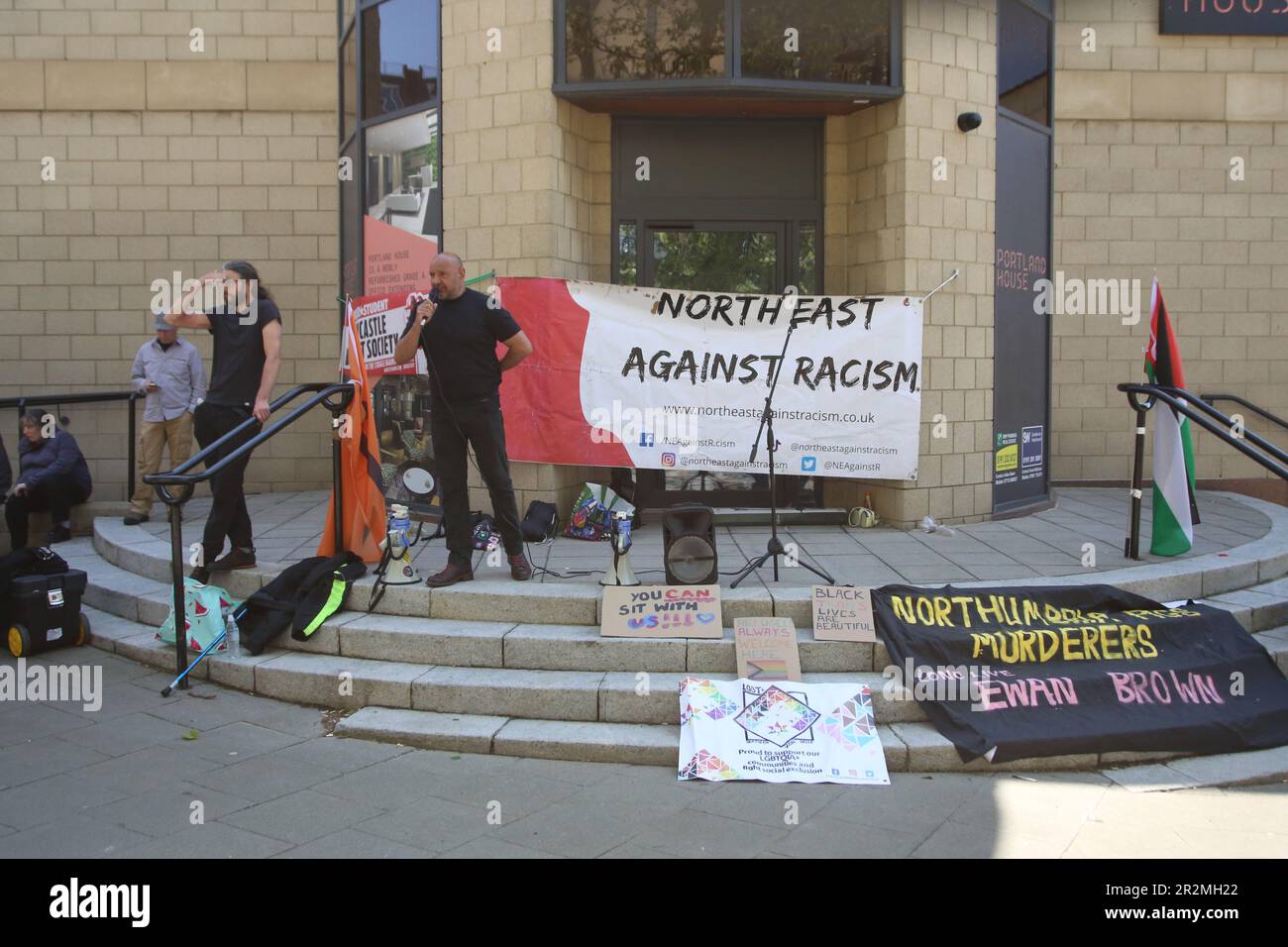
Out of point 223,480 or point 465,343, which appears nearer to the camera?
point 465,343

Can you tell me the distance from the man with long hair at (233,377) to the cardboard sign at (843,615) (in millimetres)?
3639

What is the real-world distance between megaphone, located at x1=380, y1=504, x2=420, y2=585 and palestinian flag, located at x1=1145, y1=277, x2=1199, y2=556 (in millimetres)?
4905

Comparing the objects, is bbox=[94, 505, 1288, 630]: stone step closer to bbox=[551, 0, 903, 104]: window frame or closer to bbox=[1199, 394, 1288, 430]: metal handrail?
bbox=[551, 0, 903, 104]: window frame

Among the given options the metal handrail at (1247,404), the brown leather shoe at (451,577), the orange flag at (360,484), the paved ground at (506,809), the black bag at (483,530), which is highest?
the metal handrail at (1247,404)

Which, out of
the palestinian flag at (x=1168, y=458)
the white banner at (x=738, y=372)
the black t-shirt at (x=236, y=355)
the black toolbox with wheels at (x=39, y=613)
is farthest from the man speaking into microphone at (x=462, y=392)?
the palestinian flag at (x=1168, y=458)

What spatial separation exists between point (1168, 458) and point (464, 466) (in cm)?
471

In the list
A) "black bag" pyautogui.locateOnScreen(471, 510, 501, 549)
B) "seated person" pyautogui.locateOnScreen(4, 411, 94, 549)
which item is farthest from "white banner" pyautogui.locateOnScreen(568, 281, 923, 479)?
"seated person" pyautogui.locateOnScreen(4, 411, 94, 549)

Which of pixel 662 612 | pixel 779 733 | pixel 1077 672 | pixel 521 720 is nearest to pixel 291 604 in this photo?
pixel 521 720

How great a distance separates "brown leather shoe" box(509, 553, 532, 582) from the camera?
6297mm

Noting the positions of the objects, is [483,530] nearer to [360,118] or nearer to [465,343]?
[465,343]

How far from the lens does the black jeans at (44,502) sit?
925cm

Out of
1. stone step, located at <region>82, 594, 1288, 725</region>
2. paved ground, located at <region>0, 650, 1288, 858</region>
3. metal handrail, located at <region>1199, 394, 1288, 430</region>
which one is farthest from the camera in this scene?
metal handrail, located at <region>1199, 394, 1288, 430</region>

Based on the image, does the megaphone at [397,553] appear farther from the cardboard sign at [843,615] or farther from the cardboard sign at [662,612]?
the cardboard sign at [843,615]

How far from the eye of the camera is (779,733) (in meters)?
5.03
